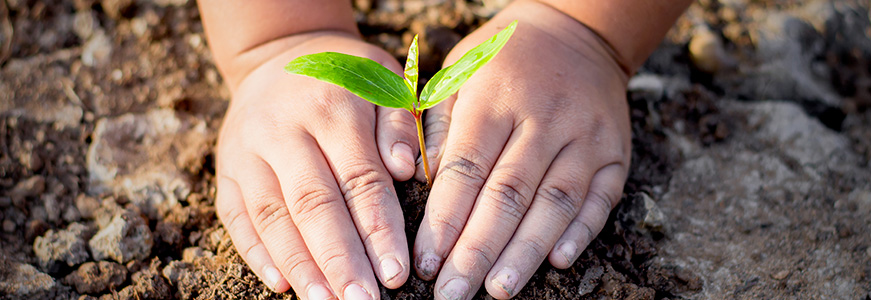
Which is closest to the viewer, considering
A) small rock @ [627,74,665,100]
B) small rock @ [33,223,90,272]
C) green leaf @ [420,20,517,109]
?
green leaf @ [420,20,517,109]

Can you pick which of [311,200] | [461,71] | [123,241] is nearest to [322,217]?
[311,200]

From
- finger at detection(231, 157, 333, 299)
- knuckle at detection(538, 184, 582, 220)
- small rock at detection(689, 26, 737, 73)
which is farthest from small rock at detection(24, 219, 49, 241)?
small rock at detection(689, 26, 737, 73)

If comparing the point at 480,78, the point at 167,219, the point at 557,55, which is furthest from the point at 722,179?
the point at 167,219

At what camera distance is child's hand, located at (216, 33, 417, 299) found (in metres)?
1.42

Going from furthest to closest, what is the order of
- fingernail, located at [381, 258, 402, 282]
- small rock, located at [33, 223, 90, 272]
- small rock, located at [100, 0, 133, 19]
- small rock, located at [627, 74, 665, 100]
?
1. small rock, located at [100, 0, 133, 19]
2. small rock, located at [627, 74, 665, 100]
3. small rock, located at [33, 223, 90, 272]
4. fingernail, located at [381, 258, 402, 282]

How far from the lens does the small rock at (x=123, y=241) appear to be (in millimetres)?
1749

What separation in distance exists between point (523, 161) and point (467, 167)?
0.51 feet

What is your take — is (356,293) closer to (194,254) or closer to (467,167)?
(467,167)

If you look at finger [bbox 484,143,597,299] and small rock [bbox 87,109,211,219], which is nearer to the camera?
finger [bbox 484,143,597,299]

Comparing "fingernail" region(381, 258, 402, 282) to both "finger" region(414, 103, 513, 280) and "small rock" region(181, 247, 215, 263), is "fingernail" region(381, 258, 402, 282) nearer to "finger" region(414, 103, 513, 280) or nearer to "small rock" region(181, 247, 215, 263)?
"finger" region(414, 103, 513, 280)

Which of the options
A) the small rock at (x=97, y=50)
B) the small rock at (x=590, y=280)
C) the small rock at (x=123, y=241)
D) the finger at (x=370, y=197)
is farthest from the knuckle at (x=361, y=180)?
the small rock at (x=97, y=50)

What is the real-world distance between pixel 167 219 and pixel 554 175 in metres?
1.22

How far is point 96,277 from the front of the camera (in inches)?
66.6

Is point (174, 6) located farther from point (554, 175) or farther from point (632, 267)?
point (632, 267)
